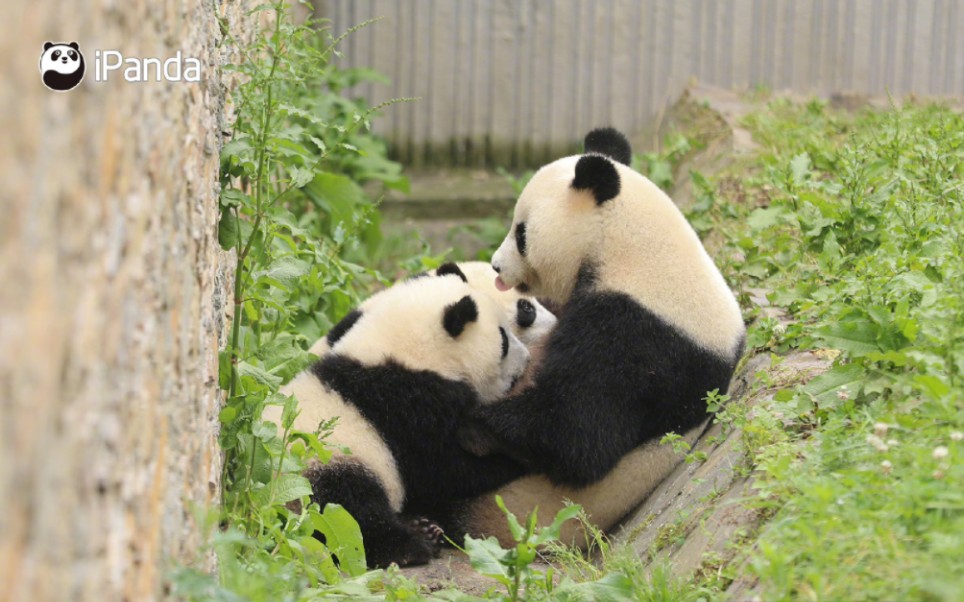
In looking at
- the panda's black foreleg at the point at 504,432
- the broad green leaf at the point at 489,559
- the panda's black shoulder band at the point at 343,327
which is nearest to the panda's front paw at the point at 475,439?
the panda's black foreleg at the point at 504,432

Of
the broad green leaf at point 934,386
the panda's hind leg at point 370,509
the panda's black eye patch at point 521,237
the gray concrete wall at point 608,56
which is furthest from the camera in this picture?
the gray concrete wall at point 608,56

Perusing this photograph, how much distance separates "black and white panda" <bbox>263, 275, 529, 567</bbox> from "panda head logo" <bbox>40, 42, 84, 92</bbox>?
2.39m

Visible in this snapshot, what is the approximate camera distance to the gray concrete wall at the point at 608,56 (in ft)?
29.9

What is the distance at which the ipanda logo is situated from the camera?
1.81m

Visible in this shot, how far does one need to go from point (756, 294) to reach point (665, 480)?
1.30 metres

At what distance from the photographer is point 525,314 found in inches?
194

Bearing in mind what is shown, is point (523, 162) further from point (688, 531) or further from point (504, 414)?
point (688, 531)

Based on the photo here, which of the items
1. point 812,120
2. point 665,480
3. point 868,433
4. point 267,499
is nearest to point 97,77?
point 267,499

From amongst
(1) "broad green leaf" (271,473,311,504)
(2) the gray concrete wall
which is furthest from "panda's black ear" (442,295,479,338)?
(2) the gray concrete wall

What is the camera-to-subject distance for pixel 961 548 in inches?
94.0

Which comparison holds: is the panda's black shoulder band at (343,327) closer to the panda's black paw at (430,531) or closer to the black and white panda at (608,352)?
the black and white panda at (608,352)

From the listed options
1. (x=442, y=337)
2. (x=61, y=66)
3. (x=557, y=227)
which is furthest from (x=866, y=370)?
(x=61, y=66)

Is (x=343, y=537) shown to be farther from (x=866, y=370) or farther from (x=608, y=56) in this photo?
(x=608, y=56)

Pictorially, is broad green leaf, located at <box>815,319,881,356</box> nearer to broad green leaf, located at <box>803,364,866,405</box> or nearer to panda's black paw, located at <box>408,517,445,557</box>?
broad green leaf, located at <box>803,364,866,405</box>
